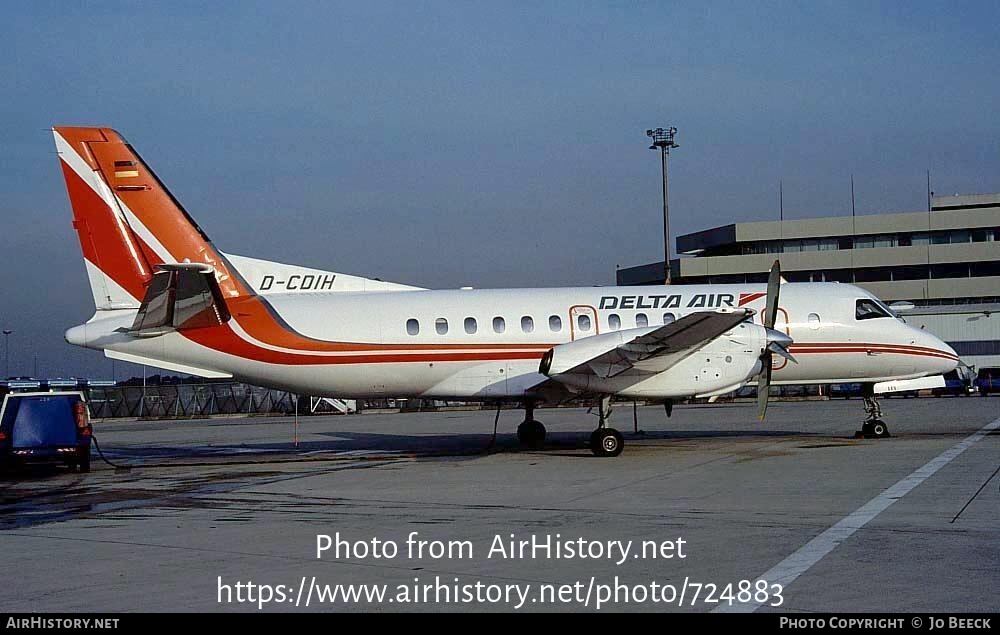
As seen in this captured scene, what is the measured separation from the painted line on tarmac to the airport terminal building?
65137mm

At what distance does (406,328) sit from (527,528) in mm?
11149

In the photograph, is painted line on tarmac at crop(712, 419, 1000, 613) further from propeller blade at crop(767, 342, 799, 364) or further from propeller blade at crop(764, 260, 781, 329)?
propeller blade at crop(764, 260, 781, 329)

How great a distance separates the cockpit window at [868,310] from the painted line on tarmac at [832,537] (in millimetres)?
6400

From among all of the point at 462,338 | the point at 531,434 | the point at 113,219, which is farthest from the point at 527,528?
the point at 113,219

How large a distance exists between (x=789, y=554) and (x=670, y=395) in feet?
36.7

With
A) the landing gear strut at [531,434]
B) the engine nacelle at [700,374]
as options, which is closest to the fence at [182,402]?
the landing gear strut at [531,434]

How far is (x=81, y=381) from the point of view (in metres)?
22.0

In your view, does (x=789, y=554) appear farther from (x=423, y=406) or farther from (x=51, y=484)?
(x=423, y=406)

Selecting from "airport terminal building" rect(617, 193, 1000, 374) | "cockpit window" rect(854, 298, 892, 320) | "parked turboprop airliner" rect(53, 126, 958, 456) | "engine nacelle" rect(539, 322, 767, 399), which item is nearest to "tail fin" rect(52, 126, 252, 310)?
"parked turboprop airliner" rect(53, 126, 958, 456)

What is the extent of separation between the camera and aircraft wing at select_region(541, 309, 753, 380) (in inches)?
752

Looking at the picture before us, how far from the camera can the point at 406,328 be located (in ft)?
72.7

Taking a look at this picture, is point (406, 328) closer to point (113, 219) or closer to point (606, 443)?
point (606, 443)

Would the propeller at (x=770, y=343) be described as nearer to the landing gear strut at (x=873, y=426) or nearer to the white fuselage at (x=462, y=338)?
the white fuselage at (x=462, y=338)
